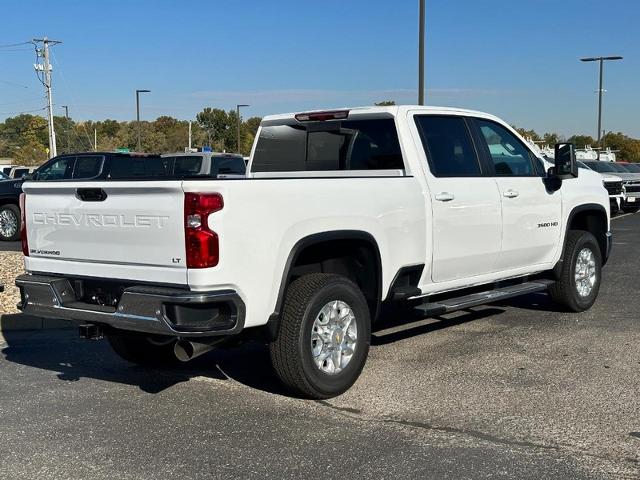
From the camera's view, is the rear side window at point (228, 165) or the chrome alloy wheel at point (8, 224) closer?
the chrome alloy wheel at point (8, 224)

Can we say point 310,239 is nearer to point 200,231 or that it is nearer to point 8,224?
point 200,231

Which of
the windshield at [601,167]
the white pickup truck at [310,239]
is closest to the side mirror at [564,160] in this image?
the white pickup truck at [310,239]

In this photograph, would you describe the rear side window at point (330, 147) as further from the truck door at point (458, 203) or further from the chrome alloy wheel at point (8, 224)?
the chrome alloy wheel at point (8, 224)

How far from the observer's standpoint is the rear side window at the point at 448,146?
637 cm

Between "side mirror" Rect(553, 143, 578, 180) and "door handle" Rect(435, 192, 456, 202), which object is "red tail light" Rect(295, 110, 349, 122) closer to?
"door handle" Rect(435, 192, 456, 202)

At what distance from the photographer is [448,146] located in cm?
659

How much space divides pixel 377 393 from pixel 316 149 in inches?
93.9

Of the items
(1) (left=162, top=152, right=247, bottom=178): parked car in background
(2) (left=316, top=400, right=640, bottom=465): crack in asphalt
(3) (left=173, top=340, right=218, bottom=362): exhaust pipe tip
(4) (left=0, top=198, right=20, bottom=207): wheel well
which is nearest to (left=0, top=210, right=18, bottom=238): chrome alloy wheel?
(4) (left=0, top=198, right=20, bottom=207): wheel well

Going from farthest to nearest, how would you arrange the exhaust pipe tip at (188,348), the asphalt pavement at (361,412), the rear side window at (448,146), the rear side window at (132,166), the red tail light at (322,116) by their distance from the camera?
the rear side window at (132,166), the red tail light at (322,116), the rear side window at (448,146), the exhaust pipe tip at (188,348), the asphalt pavement at (361,412)

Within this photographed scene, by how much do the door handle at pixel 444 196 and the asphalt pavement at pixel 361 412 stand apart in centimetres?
134

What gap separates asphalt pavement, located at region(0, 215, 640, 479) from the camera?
418 centimetres

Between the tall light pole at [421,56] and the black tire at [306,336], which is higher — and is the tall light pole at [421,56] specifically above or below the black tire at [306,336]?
above

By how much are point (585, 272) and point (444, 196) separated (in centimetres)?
287

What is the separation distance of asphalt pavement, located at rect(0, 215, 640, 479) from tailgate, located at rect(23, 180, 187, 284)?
0.99m
